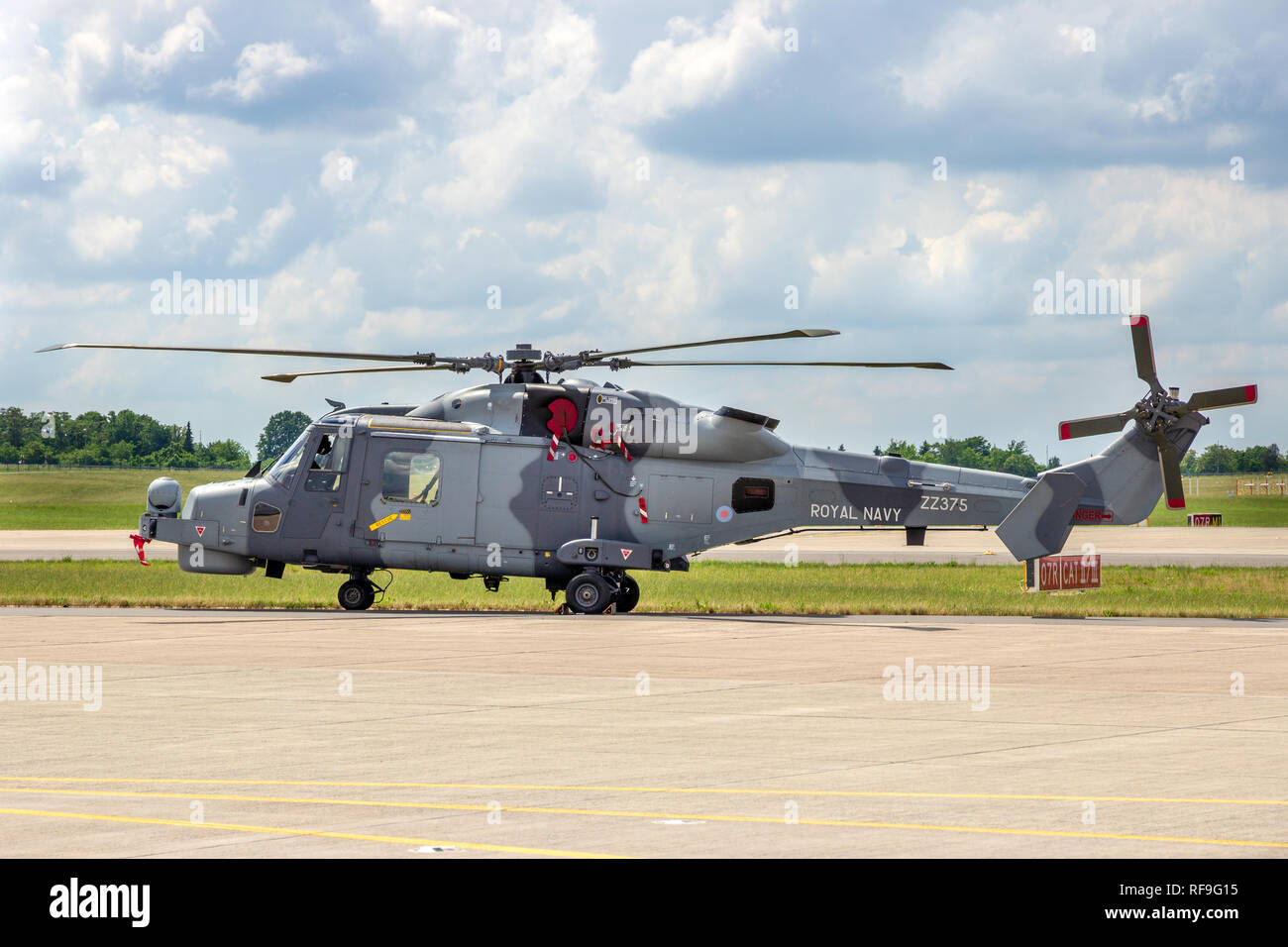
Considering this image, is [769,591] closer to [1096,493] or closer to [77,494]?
[1096,493]

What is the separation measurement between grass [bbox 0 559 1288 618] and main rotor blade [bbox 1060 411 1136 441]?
3410 mm

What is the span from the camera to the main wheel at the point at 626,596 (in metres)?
30.3

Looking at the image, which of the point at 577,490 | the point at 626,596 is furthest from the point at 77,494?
the point at 577,490

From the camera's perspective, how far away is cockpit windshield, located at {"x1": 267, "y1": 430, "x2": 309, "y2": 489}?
30.0 meters

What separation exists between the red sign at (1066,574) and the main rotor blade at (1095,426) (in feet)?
19.9

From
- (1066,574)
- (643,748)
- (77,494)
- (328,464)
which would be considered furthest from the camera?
(77,494)

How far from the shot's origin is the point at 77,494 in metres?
164

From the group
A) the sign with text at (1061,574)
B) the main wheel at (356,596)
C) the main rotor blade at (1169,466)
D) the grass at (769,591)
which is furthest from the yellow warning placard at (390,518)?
the sign with text at (1061,574)

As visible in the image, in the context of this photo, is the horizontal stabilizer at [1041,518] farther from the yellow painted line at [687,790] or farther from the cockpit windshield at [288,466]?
the yellow painted line at [687,790]

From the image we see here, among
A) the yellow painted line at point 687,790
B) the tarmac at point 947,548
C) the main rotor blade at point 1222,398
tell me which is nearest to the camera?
the yellow painted line at point 687,790

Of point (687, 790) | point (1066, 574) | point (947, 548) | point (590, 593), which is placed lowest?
point (687, 790)

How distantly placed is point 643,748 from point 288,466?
61.9 feet

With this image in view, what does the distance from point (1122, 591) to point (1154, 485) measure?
6.94m
